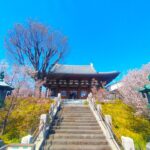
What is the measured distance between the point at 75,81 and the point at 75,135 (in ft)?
70.2

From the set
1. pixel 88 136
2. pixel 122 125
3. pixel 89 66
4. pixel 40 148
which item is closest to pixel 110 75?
pixel 89 66

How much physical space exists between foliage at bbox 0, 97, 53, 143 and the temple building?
10.0m

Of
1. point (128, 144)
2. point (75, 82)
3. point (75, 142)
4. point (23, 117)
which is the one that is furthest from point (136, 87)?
point (75, 82)

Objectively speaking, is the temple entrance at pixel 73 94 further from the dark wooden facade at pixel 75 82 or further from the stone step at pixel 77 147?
the stone step at pixel 77 147

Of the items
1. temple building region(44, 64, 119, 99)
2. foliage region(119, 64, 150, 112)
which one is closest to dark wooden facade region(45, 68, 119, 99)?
temple building region(44, 64, 119, 99)

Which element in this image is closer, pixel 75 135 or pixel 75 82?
pixel 75 135

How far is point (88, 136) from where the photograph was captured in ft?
28.2

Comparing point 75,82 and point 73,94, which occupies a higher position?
point 75,82

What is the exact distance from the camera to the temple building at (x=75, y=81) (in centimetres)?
2762

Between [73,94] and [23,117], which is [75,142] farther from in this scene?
[73,94]

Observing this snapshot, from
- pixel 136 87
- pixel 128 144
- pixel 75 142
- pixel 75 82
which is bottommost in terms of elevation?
pixel 75 142

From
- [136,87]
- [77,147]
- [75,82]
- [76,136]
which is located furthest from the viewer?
[75,82]

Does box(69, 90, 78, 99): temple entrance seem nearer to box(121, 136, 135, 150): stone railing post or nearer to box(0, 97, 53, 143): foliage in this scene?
box(0, 97, 53, 143): foliage

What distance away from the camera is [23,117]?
1384 centimetres
